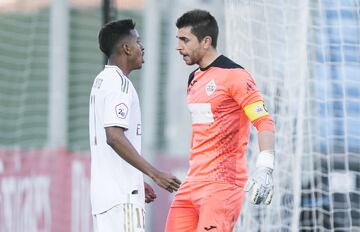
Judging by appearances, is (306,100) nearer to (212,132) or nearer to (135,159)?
(212,132)

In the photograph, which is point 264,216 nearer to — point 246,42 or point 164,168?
point 246,42

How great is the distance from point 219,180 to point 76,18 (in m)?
5.55

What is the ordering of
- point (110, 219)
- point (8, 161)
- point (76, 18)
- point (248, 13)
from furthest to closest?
point (76, 18), point (8, 161), point (248, 13), point (110, 219)

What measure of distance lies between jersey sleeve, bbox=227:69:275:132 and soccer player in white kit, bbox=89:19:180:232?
566 millimetres

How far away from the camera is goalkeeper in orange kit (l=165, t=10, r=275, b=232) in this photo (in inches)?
332

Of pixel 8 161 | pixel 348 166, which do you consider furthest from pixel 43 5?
pixel 348 166

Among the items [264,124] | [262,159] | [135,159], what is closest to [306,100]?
[264,124]

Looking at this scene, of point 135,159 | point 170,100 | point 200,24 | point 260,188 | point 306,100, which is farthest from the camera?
point 170,100

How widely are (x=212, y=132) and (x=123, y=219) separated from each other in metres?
0.76

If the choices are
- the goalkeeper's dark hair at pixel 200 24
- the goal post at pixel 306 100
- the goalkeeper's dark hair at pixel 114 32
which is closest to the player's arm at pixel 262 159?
the goalkeeper's dark hair at pixel 200 24

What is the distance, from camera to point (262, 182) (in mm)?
7984

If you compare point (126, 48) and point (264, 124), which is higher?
point (126, 48)

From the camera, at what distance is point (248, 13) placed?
1027 centimetres

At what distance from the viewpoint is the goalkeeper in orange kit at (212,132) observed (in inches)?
332
